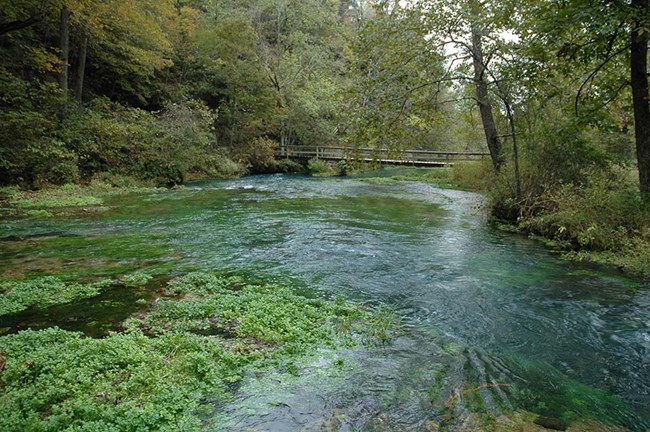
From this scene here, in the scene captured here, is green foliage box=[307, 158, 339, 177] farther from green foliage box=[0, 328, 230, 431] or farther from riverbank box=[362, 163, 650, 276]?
green foliage box=[0, 328, 230, 431]

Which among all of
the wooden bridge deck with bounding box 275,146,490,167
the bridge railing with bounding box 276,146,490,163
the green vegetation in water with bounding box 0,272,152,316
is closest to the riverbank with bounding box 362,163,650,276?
the green vegetation in water with bounding box 0,272,152,316

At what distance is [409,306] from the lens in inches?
250

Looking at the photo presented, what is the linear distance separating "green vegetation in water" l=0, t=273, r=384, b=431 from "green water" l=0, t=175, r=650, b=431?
0.32m

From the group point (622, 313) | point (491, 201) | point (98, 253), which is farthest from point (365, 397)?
point (491, 201)

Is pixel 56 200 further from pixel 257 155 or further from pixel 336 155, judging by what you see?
pixel 336 155

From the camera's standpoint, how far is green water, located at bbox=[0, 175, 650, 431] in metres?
3.87

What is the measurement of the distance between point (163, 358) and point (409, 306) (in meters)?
3.45

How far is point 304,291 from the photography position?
6793mm

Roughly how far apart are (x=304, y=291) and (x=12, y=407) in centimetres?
400

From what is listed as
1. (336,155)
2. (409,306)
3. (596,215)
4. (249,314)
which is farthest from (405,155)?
(249,314)

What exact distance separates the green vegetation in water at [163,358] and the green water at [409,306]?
1.05 ft

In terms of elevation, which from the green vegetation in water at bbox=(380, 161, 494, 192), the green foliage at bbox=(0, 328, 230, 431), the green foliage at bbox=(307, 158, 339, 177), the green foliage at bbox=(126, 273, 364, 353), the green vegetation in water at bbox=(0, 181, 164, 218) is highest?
the green foliage at bbox=(307, 158, 339, 177)

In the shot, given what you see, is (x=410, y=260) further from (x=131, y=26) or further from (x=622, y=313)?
(x=131, y=26)

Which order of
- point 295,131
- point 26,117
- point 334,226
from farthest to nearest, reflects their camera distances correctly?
point 295,131, point 26,117, point 334,226
